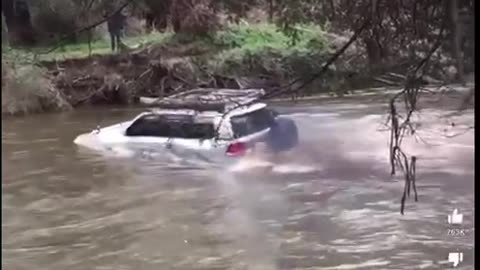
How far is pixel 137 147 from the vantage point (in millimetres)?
1788

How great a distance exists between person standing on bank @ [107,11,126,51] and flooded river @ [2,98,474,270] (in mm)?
380

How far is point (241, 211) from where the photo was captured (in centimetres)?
246

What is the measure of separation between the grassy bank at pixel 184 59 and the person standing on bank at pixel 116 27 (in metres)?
0.01

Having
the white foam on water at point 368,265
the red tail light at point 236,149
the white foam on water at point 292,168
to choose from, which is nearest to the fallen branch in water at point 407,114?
the red tail light at point 236,149

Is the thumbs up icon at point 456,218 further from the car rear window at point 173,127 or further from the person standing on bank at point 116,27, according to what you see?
the person standing on bank at point 116,27

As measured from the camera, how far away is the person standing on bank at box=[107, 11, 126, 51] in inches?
44.2

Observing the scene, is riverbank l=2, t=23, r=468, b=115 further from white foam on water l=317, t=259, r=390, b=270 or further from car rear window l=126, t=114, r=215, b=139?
white foam on water l=317, t=259, r=390, b=270

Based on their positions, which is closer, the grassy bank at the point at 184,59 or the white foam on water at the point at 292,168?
the grassy bank at the point at 184,59

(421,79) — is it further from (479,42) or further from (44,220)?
(44,220)

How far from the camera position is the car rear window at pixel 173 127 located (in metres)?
1.26

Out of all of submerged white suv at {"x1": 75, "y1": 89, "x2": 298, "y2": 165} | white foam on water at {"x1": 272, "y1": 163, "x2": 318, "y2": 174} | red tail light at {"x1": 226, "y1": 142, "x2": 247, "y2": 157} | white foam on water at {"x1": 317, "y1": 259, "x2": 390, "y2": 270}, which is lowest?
white foam on water at {"x1": 317, "y1": 259, "x2": 390, "y2": 270}

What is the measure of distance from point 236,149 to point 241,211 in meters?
0.83

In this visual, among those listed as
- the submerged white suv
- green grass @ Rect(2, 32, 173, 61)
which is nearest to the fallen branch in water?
the submerged white suv

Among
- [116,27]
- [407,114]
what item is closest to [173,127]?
[116,27]
